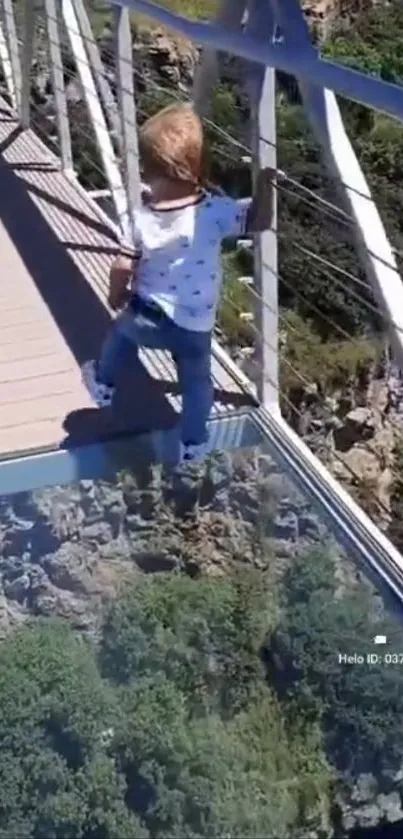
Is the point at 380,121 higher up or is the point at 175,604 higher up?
the point at 175,604

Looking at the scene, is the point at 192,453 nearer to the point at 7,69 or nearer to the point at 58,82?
the point at 58,82

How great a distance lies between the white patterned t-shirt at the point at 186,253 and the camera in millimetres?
1219

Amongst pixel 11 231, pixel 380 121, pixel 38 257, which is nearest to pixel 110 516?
pixel 38 257

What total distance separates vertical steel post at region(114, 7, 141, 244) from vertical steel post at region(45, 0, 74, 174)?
1.19 feet

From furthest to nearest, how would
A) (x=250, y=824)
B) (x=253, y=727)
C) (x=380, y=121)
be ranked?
(x=380, y=121) → (x=253, y=727) → (x=250, y=824)

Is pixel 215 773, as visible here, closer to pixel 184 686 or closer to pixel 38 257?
pixel 184 686

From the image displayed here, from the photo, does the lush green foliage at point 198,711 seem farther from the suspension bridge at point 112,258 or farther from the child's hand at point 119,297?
the child's hand at point 119,297

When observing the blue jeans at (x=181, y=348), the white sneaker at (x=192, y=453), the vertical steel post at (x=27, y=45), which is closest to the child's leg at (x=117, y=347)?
the blue jeans at (x=181, y=348)

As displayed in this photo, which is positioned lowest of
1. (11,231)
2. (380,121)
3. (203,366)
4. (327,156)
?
(380,121)

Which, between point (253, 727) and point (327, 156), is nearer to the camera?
point (253, 727)

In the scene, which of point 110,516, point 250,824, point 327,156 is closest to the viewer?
point 250,824

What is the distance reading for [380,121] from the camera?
27.7ft

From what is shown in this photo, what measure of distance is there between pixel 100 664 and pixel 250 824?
0.22m

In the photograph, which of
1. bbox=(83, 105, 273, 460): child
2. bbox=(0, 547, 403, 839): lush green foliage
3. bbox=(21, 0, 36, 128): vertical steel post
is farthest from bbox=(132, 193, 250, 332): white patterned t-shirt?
bbox=(21, 0, 36, 128): vertical steel post
